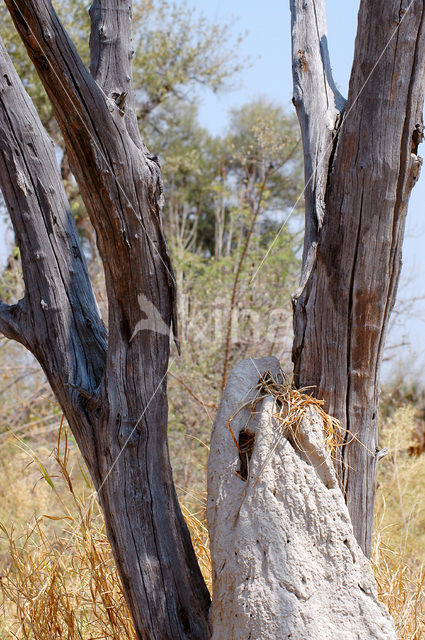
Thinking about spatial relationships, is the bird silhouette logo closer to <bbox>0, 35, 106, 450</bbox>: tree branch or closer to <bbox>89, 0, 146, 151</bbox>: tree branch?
<bbox>0, 35, 106, 450</bbox>: tree branch

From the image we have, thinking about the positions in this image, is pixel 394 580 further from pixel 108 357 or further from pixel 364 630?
pixel 108 357

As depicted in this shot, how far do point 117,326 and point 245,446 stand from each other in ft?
1.86

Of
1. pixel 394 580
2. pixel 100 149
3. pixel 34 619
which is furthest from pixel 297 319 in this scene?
pixel 34 619

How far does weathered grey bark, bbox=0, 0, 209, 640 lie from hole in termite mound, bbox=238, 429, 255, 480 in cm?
25

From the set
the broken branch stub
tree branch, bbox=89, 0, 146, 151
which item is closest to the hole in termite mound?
the broken branch stub

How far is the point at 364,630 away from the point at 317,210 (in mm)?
1231

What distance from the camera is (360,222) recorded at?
5.85 ft

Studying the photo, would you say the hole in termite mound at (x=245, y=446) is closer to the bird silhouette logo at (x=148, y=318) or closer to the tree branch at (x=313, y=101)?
the bird silhouette logo at (x=148, y=318)

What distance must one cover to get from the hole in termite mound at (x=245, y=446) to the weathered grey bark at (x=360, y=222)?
0.24m

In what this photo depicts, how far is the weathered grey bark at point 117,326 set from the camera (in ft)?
5.94

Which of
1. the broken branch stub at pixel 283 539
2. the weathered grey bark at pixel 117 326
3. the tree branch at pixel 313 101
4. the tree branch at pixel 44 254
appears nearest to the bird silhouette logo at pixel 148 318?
the weathered grey bark at pixel 117 326

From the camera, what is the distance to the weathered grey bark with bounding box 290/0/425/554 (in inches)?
66.7

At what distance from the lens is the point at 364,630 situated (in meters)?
1.67

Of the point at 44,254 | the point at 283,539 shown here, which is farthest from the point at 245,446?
the point at 44,254
